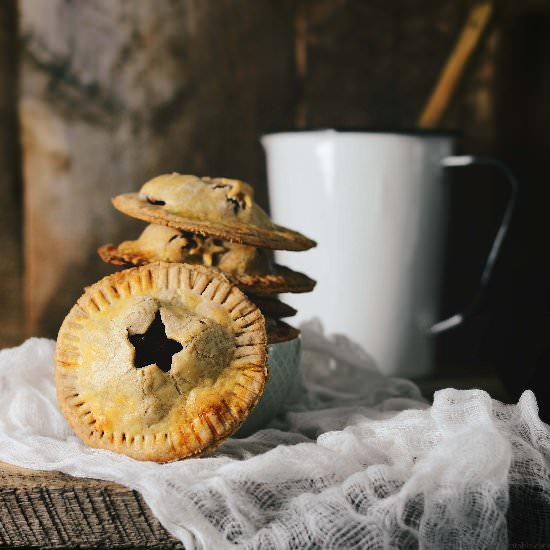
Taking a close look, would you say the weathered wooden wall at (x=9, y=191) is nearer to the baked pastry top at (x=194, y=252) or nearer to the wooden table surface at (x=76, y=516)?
the baked pastry top at (x=194, y=252)

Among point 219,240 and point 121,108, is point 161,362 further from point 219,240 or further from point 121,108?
point 121,108

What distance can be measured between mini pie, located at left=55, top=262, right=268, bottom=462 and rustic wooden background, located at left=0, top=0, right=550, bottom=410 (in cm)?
67

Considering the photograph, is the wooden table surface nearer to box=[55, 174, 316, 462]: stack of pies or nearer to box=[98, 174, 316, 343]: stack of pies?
box=[55, 174, 316, 462]: stack of pies

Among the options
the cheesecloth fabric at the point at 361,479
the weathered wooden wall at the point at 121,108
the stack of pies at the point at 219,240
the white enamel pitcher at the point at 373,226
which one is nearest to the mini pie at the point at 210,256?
the stack of pies at the point at 219,240

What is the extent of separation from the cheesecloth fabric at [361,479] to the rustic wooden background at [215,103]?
656 mm

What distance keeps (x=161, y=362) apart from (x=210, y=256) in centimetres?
12

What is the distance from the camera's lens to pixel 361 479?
0.61 m

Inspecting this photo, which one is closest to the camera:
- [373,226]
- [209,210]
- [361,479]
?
[361,479]

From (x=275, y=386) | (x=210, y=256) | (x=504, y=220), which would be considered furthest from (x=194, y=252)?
(x=504, y=220)

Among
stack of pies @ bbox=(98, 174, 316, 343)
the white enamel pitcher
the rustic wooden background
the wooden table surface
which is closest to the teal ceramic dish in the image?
stack of pies @ bbox=(98, 174, 316, 343)

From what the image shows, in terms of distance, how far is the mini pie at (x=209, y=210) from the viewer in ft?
2.27

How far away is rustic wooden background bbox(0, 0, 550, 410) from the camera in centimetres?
129

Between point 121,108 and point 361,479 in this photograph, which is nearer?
point 361,479

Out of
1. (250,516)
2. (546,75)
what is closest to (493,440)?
(250,516)
